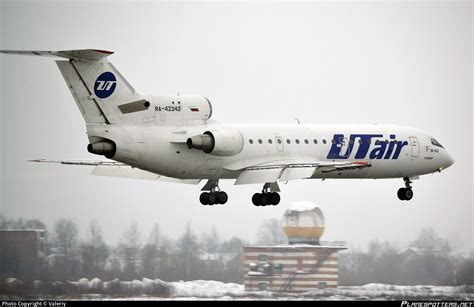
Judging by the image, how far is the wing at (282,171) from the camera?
238 feet

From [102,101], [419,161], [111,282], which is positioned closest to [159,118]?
[102,101]

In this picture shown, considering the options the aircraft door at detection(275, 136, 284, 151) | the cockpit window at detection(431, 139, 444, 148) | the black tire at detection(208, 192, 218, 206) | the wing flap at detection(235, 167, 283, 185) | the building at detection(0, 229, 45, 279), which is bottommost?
the building at detection(0, 229, 45, 279)

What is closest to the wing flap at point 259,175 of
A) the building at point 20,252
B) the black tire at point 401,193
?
the building at point 20,252

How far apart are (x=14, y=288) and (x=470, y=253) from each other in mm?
22744

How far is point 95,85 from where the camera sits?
68125 mm

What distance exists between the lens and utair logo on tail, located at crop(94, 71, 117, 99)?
68125 millimetres

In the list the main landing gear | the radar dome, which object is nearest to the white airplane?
the main landing gear

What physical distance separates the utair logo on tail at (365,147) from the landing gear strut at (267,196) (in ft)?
10.7

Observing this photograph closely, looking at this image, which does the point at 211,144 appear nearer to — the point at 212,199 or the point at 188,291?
the point at 212,199

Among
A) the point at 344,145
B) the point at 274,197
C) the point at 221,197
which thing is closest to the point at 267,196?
the point at 274,197

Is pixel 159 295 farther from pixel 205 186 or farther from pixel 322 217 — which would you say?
pixel 322 217

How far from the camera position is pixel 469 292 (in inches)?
2940

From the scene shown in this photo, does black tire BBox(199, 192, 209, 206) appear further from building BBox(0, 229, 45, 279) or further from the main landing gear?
the main landing gear

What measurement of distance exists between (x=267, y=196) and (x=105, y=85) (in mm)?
10885
